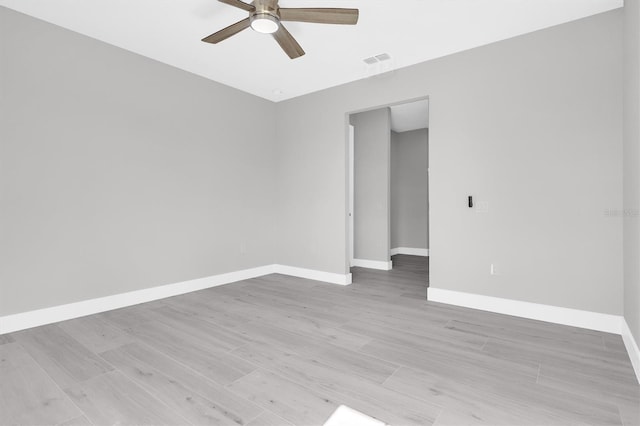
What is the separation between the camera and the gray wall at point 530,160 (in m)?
2.79

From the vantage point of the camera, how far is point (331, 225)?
4633 millimetres

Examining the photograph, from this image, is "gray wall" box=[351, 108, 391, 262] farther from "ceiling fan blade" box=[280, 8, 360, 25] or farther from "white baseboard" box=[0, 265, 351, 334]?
"ceiling fan blade" box=[280, 8, 360, 25]

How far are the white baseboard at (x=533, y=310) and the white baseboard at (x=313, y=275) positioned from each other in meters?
1.21

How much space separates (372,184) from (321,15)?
12.1 ft

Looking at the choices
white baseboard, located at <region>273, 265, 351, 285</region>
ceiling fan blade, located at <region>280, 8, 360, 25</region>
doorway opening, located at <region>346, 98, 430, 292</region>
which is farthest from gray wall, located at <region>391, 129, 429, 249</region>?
ceiling fan blade, located at <region>280, 8, 360, 25</region>

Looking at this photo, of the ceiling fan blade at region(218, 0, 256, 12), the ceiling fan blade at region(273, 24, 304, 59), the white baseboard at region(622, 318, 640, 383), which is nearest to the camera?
the white baseboard at region(622, 318, 640, 383)

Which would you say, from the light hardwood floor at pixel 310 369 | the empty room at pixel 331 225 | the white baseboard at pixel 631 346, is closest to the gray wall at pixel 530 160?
the empty room at pixel 331 225

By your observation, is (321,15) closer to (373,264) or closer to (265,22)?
(265,22)

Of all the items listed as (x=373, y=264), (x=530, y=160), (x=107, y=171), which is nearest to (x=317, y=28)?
(x=530, y=160)

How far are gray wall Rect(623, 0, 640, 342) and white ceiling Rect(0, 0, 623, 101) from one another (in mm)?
597

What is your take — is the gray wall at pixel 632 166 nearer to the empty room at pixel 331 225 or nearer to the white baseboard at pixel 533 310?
the empty room at pixel 331 225

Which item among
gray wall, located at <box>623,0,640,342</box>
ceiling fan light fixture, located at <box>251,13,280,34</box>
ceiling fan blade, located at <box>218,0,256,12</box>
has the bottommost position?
gray wall, located at <box>623,0,640,342</box>

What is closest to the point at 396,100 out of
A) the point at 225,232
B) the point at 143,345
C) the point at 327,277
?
the point at 327,277

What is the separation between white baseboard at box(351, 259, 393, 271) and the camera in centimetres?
555
